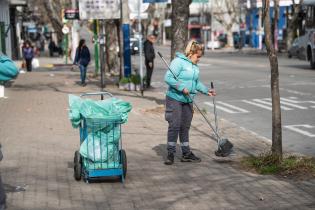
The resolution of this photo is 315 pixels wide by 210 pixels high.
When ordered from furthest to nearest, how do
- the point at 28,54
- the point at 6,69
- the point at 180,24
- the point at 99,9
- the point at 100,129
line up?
1. the point at 28,54
2. the point at 99,9
3. the point at 180,24
4. the point at 100,129
5. the point at 6,69

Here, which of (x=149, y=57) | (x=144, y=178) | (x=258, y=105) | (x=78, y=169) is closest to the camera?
(x=78, y=169)

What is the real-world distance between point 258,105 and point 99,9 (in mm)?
7099

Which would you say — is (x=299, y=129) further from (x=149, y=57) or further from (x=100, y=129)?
(x=149, y=57)

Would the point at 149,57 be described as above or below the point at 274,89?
below

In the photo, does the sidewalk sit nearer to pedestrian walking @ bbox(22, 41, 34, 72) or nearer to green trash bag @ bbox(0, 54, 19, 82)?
green trash bag @ bbox(0, 54, 19, 82)

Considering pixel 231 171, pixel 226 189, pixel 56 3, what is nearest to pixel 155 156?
pixel 231 171

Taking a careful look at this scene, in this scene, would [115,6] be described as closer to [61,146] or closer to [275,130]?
[61,146]

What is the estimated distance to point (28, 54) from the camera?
36312mm

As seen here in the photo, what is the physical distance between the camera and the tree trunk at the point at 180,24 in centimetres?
1496

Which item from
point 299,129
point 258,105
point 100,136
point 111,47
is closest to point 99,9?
point 258,105

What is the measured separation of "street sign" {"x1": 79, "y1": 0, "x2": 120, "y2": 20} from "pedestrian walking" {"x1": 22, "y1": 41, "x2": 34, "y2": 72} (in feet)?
48.5

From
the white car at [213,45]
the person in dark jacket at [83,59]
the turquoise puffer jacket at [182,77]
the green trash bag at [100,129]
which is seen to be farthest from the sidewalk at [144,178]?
the white car at [213,45]

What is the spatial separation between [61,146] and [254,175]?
3.69m

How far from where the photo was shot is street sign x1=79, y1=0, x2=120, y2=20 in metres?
21.4
